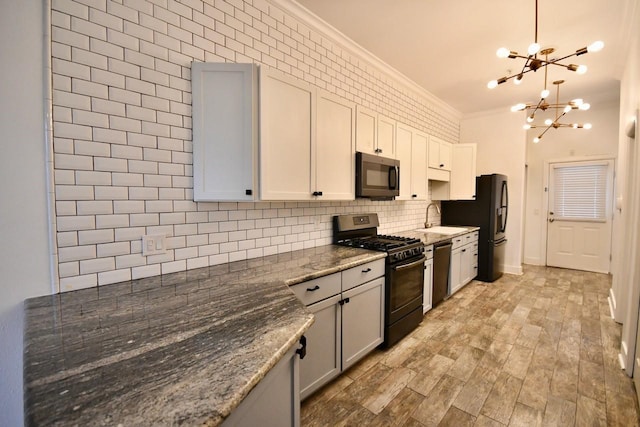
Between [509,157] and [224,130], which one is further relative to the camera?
[509,157]

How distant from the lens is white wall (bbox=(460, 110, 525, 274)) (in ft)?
16.3

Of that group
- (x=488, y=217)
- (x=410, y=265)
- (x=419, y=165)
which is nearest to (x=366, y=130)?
(x=419, y=165)

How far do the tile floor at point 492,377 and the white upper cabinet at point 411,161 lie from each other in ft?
4.87

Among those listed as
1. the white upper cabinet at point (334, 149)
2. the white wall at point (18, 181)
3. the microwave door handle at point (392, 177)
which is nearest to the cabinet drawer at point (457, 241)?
the microwave door handle at point (392, 177)

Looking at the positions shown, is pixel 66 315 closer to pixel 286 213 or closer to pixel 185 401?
pixel 185 401

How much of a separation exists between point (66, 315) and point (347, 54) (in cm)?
310

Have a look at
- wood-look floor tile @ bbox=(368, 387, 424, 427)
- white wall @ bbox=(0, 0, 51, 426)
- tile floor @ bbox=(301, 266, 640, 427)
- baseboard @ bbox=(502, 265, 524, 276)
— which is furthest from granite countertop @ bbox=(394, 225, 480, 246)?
white wall @ bbox=(0, 0, 51, 426)

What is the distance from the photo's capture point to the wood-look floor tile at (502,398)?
72.1 inches

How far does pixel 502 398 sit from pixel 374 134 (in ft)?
7.81

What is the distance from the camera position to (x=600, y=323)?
10.2ft

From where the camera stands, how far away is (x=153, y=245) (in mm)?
1688

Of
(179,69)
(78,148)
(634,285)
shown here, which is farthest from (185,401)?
(634,285)

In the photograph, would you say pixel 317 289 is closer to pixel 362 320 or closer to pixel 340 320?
pixel 340 320

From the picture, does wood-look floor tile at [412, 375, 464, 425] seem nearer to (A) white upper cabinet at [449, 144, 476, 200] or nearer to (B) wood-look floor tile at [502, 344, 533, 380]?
(B) wood-look floor tile at [502, 344, 533, 380]
